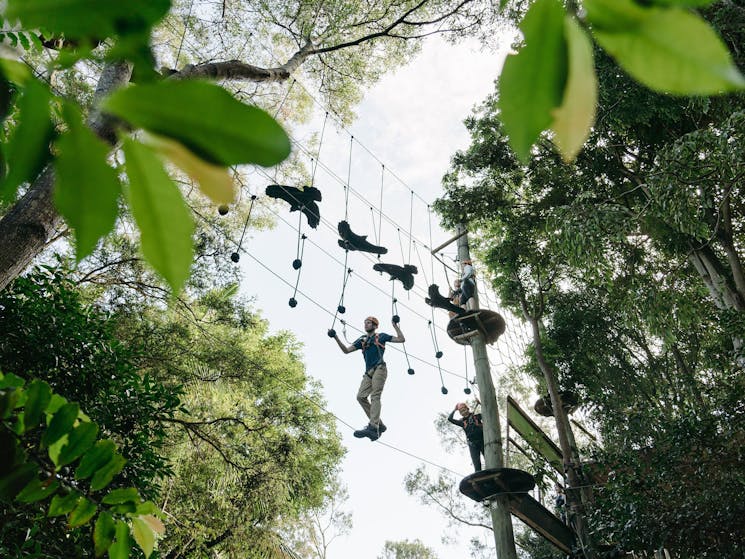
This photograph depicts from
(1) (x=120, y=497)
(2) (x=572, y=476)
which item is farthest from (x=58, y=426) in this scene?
(2) (x=572, y=476)

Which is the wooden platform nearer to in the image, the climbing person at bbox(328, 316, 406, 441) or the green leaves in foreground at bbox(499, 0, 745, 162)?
the climbing person at bbox(328, 316, 406, 441)

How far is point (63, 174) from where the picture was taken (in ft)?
0.69

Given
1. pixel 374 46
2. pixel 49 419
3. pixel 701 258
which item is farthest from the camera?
pixel 374 46

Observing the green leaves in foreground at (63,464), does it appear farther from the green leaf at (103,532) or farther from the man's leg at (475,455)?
the man's leg at (475,455)

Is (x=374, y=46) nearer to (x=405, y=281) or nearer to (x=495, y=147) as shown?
(x=495, y=147)

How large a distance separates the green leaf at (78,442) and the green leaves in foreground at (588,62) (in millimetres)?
599

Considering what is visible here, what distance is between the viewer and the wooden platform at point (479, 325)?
6.73m

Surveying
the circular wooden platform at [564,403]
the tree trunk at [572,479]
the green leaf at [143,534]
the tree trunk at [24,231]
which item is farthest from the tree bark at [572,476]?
the green leaf at [143,534]

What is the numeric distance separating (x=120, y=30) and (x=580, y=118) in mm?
190

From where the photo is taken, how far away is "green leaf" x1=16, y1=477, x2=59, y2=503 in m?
0.63

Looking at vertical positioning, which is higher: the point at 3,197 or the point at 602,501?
the point at 602,501

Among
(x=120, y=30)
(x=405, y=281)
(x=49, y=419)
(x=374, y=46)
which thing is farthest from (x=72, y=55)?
(x=374, y=46)

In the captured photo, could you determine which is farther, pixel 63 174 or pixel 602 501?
pixel 602 501

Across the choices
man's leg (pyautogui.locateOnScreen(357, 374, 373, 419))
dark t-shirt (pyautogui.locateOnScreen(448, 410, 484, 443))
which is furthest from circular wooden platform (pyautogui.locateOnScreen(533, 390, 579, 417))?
man's leg (pyautogui.locateOnScreen(357, 374, 373, 419))
